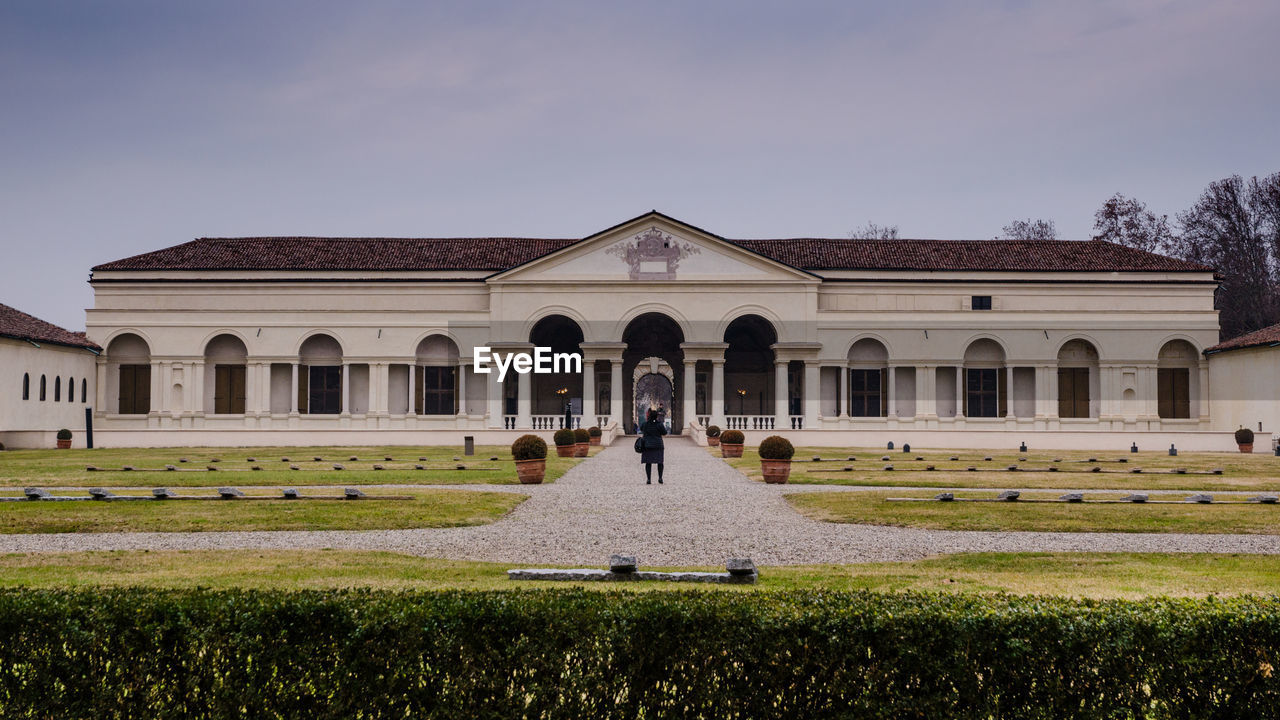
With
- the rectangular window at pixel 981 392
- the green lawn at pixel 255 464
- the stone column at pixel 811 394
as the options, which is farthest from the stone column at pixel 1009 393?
the green lawn at pixel 255 464

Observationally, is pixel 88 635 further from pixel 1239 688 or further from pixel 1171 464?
pixel 1171 464

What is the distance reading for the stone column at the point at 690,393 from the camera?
4175 cm

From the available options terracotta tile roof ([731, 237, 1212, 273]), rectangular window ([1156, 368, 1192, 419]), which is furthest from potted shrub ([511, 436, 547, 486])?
rectangular window ([1156, 368, 1192, 419])

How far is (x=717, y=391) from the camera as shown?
41344 mm

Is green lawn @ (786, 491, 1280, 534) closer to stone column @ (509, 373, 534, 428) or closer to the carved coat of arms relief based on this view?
stone column @ (509, 373, 534, 428)

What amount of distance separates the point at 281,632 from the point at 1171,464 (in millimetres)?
26802

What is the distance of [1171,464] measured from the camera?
84.2 ft

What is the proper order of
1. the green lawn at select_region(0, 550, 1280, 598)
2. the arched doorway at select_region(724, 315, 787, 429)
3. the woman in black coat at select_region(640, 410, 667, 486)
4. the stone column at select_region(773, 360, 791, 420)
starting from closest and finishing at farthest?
the green lawn at select_region(0, 550, 1280, 598) → the woman in black coat at select_region(640, 410, 667, 486) → the stone column at select_region(773, 360, 791, 420) → the arched doorway at select_region(724, 315, 787, 429)

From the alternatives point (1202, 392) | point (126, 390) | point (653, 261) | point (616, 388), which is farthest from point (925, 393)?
point (126, 390)

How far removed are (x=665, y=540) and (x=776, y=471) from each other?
335 inches

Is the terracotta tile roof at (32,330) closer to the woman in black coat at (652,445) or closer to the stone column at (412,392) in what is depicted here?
the stone column at (412,392)

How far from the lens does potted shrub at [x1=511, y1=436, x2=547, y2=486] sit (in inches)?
758

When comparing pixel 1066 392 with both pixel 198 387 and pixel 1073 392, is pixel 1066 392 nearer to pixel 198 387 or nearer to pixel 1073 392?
pixel 1073 392

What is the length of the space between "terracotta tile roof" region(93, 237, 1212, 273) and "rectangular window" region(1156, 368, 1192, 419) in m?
4.95
